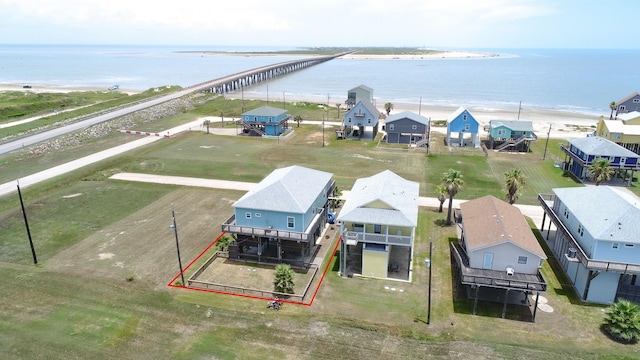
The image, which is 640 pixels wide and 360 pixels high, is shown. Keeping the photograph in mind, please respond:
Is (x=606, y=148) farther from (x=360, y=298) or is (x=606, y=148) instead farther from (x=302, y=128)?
(x=302, y=128)

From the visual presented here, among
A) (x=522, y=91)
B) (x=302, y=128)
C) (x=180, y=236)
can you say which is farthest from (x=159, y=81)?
(x=180, y=236)

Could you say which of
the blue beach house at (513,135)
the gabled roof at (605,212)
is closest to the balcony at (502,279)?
the gabled roof at (605,212)

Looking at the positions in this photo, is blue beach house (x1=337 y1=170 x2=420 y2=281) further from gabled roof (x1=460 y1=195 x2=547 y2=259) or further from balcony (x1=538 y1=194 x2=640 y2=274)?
balcony (x1=538 y1=194 x2=640 y2=274)

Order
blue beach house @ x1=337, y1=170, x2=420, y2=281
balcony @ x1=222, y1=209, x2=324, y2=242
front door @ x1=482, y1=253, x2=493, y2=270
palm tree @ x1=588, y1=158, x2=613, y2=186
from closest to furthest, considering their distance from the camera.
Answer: front door @ x1=482, y1=253, x2=493, y2=270 < blue beach house @ x1=337, y1=170, x2=420, y2=281 < balcony @ x1=222, y1=209, x2=324, y2=242 < palm tree @ x1=588, y1=158, x2=613, y2=186

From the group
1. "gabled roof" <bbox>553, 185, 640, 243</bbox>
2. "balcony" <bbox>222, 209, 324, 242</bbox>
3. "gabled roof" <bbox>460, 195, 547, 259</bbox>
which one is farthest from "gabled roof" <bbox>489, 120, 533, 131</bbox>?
"balcony" <bbox>222, 209, 324, 242</bbox>

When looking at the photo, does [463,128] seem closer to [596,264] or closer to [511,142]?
[511,142]

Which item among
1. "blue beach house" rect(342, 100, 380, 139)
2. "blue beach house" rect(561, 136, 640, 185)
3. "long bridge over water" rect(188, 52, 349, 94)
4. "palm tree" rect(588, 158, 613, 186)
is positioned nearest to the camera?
"palm tree" rect(588, 158, 613, 186)
